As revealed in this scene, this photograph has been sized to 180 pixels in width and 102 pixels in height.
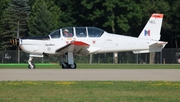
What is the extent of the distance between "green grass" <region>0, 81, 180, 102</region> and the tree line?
126 feet

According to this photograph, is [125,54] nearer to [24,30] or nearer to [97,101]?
[24,30]

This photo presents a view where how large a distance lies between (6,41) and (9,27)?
1.94m

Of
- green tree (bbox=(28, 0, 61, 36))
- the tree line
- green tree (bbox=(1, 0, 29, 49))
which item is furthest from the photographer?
the tree line

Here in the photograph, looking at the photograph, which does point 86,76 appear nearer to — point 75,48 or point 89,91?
point 89,91

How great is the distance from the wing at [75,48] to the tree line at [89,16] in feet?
85.2

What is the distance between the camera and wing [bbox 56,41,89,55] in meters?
26.8

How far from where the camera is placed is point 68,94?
→ 44.4ft

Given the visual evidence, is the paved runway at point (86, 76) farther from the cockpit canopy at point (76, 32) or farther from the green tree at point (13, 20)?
the green tree at point (13, 20)

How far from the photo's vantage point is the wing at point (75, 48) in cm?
2677

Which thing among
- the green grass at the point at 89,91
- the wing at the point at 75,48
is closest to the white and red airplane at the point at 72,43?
the wing at the point at 75,48

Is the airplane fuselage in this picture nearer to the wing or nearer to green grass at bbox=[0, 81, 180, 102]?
the wing

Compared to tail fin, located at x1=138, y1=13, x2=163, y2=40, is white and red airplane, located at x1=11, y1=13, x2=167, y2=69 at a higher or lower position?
lower

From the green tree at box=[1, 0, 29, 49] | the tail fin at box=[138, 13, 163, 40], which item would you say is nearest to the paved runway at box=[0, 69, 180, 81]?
the tail fin at box=[138, 13, 163, 40]

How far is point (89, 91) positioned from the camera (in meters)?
14.3
